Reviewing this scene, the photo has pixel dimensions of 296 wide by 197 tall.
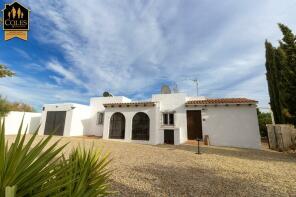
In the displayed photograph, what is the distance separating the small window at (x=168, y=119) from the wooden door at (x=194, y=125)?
67.3 inches

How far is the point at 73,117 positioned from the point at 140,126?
9281mm

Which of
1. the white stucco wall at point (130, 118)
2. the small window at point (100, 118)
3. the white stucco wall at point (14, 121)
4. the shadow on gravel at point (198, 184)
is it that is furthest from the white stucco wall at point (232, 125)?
the white stucco wall at point (14, 121)

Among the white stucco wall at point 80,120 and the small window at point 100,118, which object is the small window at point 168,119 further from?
the white stucco wall at point 80,120

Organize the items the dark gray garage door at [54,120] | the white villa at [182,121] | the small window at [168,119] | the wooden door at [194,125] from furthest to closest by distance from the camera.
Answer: the dark gray garage door at [54,120] < the small window at [168,119] < the wooden door at [194,125] < the white villa at [182,121]

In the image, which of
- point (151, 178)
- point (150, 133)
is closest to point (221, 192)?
point (151, 178)

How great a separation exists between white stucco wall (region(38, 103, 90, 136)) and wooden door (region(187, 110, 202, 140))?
45.5ft

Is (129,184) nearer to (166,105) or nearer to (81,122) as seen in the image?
(166,105)

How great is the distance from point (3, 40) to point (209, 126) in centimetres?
1637

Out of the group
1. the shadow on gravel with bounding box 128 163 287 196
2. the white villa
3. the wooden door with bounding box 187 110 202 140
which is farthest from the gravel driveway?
the wooden door with bounding box 187 110 202 140

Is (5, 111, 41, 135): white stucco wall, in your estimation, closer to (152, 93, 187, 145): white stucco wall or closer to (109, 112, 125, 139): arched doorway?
(109, 112, 125, 139): arched doorway

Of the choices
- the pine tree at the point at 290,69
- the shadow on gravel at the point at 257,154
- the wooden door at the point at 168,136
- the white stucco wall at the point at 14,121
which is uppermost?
the pine tree at the point at 290,69

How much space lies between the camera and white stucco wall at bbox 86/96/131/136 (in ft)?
72.2

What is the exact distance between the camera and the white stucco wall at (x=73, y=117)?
67.5ft

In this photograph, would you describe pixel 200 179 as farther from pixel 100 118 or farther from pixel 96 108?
pixel 96 108
